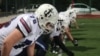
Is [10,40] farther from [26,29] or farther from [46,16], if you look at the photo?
[46,16]

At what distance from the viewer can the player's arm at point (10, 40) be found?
14.8 ft

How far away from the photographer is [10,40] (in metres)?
4.51

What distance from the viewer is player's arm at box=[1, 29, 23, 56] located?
177 inches

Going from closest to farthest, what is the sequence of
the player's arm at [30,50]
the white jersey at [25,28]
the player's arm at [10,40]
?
the player's arm at [10,40] → the white jersey at [25,28] → the player's arm at [30,50]

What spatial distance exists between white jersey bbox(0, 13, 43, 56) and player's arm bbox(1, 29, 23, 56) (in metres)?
0.06

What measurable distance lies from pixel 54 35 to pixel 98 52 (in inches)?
118

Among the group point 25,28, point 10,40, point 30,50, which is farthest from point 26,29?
point 30,50

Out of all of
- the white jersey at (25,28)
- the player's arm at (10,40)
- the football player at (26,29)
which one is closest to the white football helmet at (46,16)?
the football player at (26,29)

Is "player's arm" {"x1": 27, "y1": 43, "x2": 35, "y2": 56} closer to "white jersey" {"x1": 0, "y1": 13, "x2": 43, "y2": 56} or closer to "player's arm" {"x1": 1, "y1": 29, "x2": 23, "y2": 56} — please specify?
"white jersey" {"x1": 0, "y1": 13, "x2": 43, "y2": 56}

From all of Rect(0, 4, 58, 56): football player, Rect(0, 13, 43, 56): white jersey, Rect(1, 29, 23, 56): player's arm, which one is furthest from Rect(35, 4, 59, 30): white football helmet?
Rect(1, 29, 23, 56): player's arm

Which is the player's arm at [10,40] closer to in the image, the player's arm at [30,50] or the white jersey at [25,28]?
the white jersey at [25,28]

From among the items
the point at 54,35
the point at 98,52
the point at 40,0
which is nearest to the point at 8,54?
the point at 54,35

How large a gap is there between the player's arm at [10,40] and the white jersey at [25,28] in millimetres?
61

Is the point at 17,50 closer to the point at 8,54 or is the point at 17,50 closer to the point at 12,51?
the point at 12,51
